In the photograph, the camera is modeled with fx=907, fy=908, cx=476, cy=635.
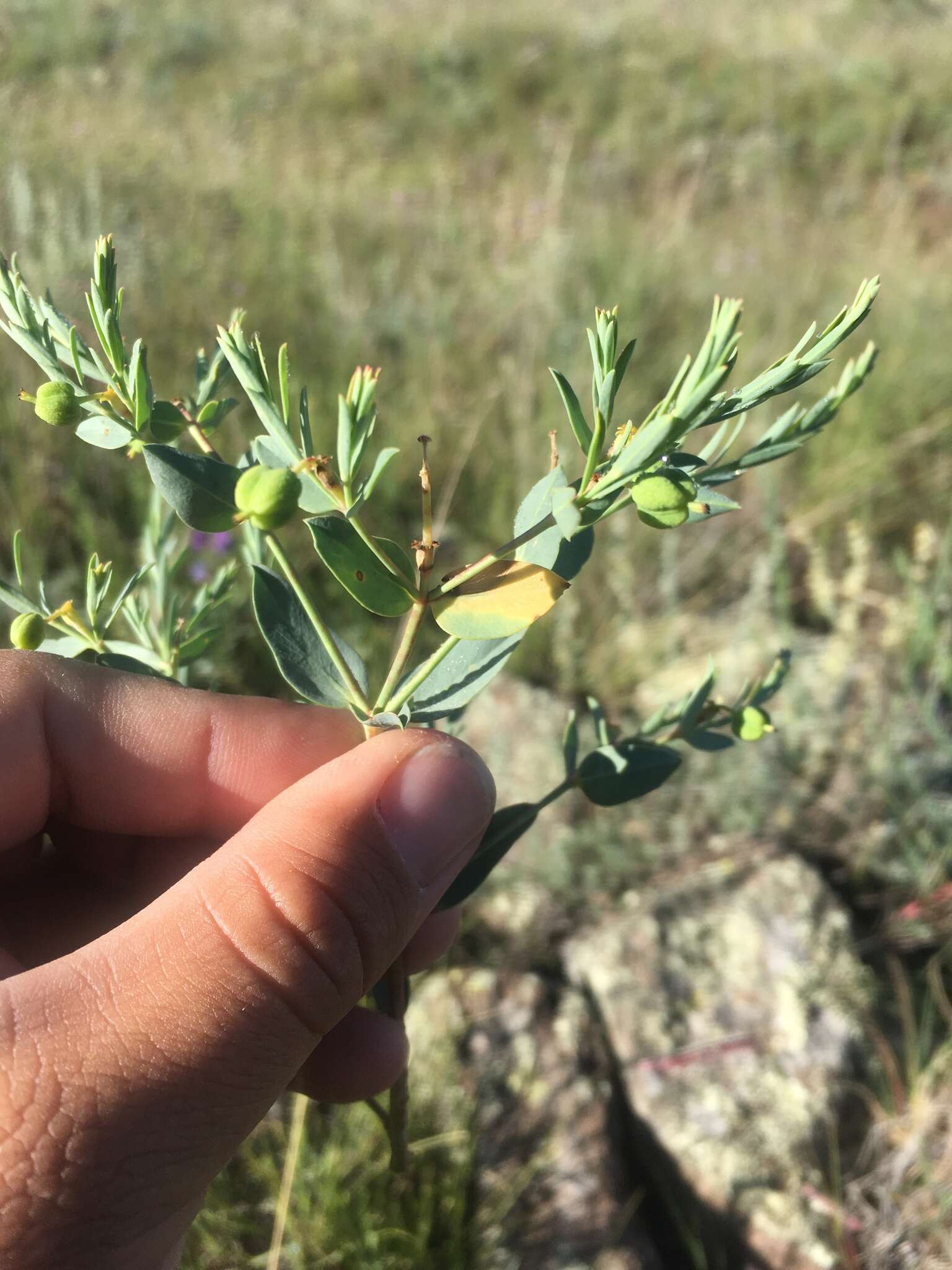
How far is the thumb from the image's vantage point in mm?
827

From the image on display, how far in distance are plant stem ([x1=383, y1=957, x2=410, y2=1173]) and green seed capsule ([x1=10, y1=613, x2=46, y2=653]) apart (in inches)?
21.8

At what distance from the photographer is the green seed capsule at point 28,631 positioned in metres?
0.84

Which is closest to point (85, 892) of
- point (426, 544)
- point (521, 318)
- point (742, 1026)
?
point (426, 544)

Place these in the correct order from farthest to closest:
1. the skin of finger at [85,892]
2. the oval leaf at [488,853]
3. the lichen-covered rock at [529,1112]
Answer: the lichen-covered rock at [529,1112] < the skin of finger at [85,892] < the oval leaf at [488,853]

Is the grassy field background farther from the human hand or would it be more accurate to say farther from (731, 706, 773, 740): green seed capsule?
(731, 706, 773, 740): green seed capsule

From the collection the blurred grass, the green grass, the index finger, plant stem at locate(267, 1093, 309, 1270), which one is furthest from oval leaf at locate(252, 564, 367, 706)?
the blurred grass

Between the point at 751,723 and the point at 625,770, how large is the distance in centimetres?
14

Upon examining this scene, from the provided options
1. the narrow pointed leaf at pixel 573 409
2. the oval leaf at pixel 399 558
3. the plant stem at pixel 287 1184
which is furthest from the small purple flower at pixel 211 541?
the narrow pointed leaf at pixel 573 409

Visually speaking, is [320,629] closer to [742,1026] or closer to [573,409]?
[573,409]

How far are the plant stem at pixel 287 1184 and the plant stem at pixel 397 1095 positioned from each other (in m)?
0.24

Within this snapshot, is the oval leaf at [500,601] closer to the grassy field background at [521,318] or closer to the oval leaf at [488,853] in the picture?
the oval leaf at [488,853]

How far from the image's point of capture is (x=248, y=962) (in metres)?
0.88

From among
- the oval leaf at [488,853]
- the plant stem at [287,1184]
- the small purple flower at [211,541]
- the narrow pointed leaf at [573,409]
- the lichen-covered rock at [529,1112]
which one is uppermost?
the narrow pointed leaf at [573,409]

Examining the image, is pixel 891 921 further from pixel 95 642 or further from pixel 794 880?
pixel 95 642
